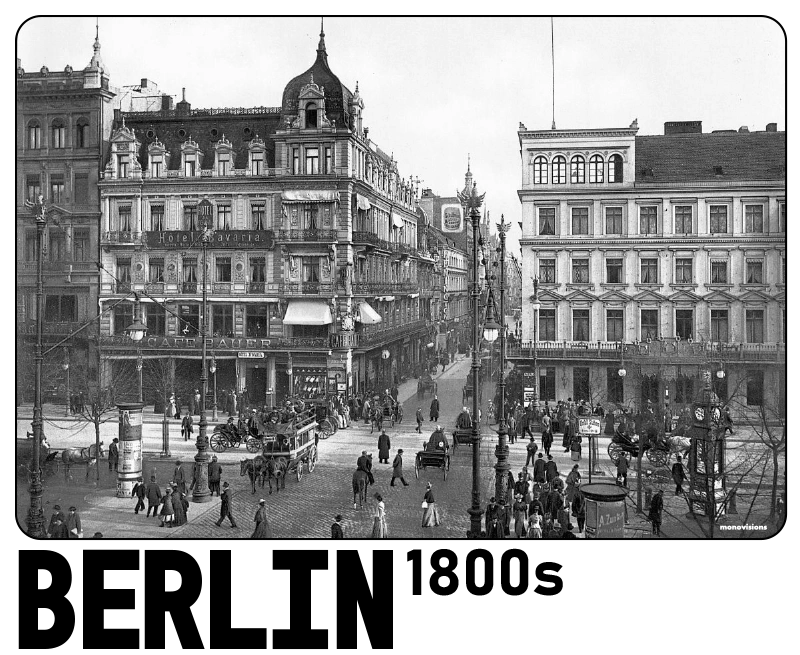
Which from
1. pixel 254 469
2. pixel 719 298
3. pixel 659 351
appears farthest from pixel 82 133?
pixel 719 298

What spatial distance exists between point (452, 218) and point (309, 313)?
2.44 meters

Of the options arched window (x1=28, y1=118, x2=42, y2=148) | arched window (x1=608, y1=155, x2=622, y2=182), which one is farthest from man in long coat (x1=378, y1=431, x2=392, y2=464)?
arched window (x1=28, y1=118, x2=42, y2=148)

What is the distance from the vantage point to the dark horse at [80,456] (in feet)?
34.0

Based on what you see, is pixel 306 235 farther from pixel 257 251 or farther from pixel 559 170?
pixel 559 170

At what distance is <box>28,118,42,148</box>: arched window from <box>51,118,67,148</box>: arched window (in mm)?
278

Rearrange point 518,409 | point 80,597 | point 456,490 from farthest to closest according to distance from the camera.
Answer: point 518,409 < point 456,490 < point 80,597

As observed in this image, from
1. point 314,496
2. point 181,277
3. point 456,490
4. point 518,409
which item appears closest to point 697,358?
point 518,409

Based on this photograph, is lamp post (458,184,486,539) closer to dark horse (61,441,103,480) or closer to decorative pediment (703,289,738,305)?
decorative pediment (703,289,738,305)

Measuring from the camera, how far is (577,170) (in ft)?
34.7

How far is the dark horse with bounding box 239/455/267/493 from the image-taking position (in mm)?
10594

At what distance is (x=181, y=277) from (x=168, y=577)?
4.13m

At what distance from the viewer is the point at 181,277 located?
35.1ft

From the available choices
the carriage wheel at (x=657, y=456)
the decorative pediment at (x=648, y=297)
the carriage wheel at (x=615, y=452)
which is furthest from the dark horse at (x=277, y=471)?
the decorative pediment at (x=648, y=297)

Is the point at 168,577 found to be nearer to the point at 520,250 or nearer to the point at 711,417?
the point at 520,250
